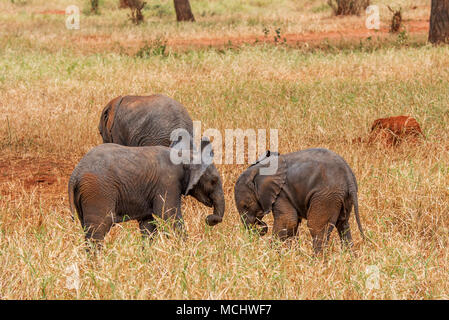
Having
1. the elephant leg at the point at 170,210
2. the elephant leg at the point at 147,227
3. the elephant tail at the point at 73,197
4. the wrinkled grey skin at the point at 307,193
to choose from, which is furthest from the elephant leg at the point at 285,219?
the elephant tail at the point at 73,197

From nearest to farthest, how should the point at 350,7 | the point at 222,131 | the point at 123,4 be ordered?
the point at 222,131 < the point at 350,7 < the point at 123,4

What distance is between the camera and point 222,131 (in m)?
8.63

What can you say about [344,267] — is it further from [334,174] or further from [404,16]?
[404,16]

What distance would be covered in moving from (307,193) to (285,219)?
0.85 feet

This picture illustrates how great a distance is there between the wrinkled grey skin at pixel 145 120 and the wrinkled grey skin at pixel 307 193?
1569 millimetres

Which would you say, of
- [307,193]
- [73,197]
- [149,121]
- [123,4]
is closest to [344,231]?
[307,193]

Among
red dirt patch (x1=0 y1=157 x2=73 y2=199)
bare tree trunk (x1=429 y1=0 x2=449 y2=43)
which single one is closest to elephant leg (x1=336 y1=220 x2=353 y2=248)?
red dirt patch (x1=0 y1=157 x2=73 y2=199)

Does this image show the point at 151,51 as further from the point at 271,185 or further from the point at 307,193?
the point at 307,193

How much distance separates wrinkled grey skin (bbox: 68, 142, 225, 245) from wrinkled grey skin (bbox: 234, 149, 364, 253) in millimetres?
306

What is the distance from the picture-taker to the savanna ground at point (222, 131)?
4.21m

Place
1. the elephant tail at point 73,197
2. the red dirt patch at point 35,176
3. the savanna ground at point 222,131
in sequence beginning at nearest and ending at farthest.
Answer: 1. the savanna ground at point 222,131
2. the elephant tail at point 73,197
3. the red dirt patch at point 35,176

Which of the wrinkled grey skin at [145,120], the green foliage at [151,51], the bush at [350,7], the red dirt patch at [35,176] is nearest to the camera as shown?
the wrinkled grey skin at [145,120]

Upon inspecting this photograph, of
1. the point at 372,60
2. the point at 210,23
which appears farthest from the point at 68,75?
the point at 210,23

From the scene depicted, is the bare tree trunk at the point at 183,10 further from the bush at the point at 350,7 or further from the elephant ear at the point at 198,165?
the elephant ear at the point at 198,165
